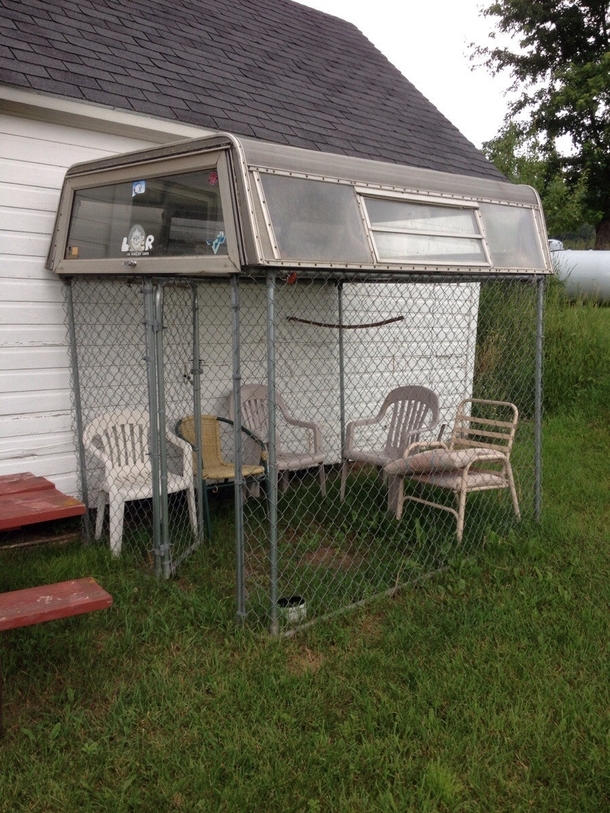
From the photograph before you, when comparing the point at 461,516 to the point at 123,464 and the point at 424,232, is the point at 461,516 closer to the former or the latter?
the point at 424,232

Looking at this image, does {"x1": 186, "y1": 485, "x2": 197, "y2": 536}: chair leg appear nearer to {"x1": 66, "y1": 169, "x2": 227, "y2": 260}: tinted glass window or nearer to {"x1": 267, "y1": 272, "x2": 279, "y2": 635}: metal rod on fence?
{"x1": 267, "y1": 272, "x2": 279, "y2": 635}: metal rod on fence

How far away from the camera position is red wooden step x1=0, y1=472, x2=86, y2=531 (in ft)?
11.0

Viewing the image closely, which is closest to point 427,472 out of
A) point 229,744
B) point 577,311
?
point 229,744

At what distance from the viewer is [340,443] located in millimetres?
7254

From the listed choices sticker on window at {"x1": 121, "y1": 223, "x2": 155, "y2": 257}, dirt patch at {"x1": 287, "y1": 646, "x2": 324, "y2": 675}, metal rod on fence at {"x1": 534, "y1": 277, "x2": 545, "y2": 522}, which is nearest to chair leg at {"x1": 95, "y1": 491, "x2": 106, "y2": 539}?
sticker on window at {"x1": 121, "y1": 223, "x2": 155, "y2": 257}

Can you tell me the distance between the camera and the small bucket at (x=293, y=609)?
388cm

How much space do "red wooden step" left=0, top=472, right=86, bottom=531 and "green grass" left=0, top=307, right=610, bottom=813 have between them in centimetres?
69

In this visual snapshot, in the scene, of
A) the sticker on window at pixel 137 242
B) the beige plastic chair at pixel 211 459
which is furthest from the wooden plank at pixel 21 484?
the sticker on window at pixel 137 242

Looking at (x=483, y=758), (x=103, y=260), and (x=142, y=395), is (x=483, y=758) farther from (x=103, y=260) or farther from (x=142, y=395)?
(x=142, y=395)

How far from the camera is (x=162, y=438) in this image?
4.45 meters

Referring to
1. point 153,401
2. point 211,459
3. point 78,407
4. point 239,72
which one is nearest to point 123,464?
point 78,407

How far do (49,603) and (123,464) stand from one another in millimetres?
2343

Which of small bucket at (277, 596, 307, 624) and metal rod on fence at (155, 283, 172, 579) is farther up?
metal rod on fence at (155, 283, 172, 579)

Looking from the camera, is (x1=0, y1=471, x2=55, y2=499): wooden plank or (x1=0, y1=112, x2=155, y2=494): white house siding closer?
(x1=0, y1=471, x2=55, y2=499): wooden plank
